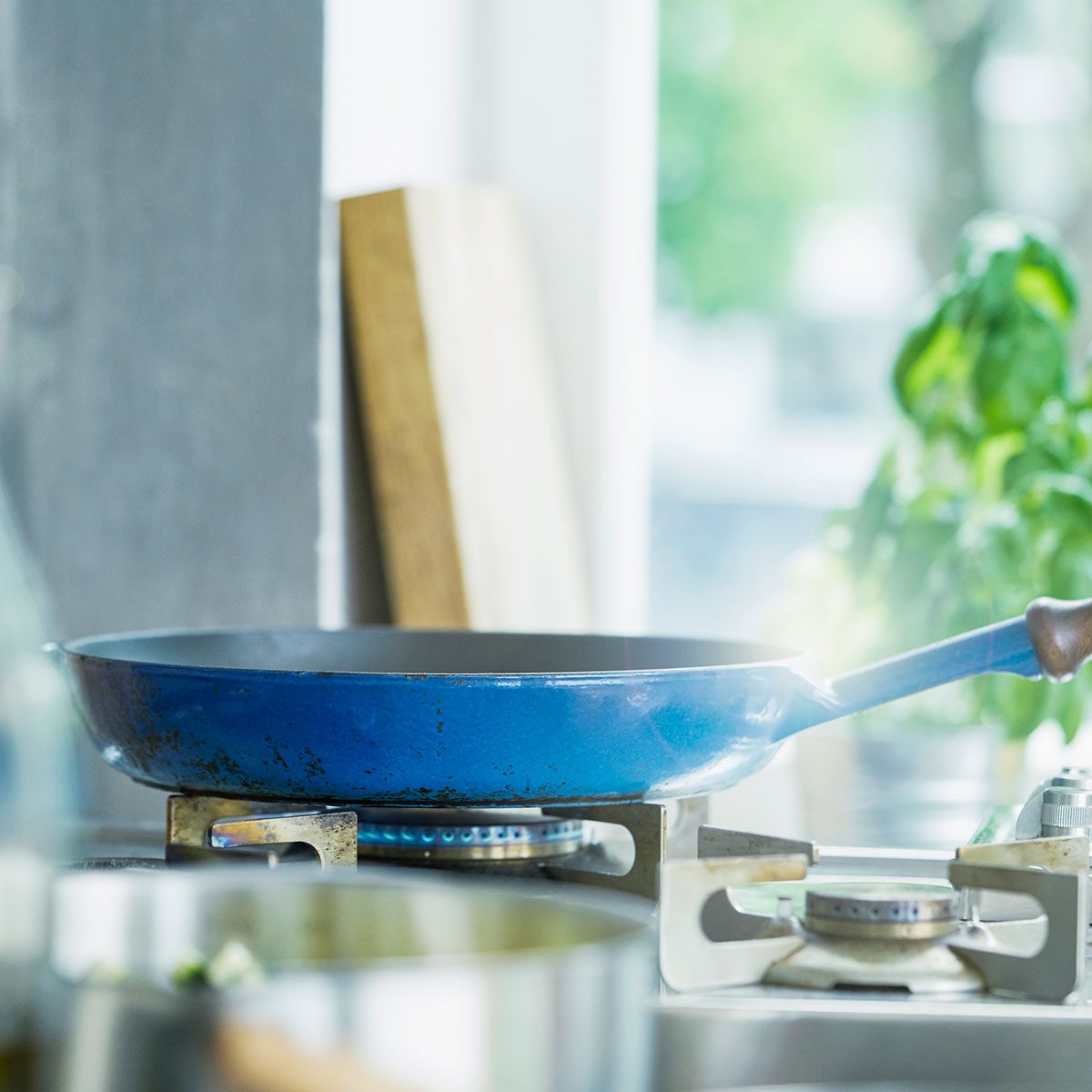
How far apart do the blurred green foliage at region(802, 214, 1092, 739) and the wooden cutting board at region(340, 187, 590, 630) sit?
30cm

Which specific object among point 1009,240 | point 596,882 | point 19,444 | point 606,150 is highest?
point 606,150

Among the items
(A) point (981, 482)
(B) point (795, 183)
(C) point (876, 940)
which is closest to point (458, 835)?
(C) point (876, 940)

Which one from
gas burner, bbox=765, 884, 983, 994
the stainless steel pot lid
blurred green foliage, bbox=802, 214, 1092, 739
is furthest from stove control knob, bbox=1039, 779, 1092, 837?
blurred green foliage, bbox=802, 214, 1092, 739

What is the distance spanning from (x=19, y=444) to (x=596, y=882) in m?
0.49

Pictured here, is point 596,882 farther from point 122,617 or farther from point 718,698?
point 122,617

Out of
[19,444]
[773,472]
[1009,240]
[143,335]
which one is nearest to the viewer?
[19,444]

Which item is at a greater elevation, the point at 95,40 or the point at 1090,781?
the point at 95,40

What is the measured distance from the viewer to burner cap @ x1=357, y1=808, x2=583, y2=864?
0.79 m

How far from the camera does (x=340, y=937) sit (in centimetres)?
53

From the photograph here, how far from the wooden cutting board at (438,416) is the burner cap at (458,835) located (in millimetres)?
543

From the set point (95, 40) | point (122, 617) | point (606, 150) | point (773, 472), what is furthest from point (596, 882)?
point (773, 472)

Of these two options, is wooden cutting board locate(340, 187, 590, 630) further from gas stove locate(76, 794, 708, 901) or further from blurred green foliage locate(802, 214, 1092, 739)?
gas stove locate(76, 794, 708, 901)

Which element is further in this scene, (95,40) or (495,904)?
(95,40)

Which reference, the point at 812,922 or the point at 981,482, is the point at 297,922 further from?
the point at 981,482
